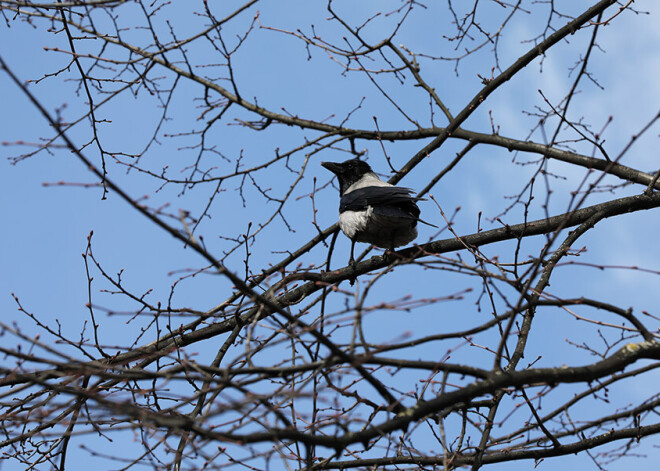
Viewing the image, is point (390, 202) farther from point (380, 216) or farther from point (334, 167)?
point (334, 167)

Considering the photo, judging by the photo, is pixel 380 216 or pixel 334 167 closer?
pixel 380 216

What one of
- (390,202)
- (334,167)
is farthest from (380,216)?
(334,167)

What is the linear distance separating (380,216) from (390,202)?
166 mm

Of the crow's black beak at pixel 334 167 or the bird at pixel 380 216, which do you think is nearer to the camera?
the bird at pixel 380 216

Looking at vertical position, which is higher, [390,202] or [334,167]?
[334,167]

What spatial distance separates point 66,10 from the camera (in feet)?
16.6

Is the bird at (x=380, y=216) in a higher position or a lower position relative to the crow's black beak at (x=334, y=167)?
lower

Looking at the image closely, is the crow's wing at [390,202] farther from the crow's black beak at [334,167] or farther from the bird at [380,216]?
the crow's black beak at [334,167]

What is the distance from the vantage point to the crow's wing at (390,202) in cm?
577

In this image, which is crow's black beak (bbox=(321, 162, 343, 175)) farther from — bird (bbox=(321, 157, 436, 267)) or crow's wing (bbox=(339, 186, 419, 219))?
crow's wing (bbox=(339, 186, 419, 219))

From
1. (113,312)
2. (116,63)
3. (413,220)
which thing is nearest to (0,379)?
(113,312)

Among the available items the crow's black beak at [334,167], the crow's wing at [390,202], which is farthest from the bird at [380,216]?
the crow's black beak at [334,167]

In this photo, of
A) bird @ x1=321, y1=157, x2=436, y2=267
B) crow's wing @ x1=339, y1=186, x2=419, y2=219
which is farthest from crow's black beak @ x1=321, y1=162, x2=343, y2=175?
crow's wing @ x1=339, y1=186, x2=419, y2=219

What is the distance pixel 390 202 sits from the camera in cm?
586
